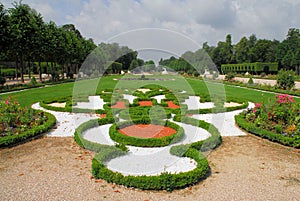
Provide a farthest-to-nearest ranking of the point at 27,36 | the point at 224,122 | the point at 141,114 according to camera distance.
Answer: the point at 27,36, the point at 141,114, the point at 224,122

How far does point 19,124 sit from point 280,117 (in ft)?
27.5

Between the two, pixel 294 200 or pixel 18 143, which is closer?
pixel 294 200

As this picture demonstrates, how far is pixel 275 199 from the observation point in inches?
146

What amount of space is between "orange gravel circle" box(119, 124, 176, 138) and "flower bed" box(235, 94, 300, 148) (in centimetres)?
258

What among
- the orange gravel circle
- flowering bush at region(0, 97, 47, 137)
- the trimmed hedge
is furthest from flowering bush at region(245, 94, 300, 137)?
flowering bush at region(0, 97, 47, 137)

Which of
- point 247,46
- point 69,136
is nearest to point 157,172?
point 69,136

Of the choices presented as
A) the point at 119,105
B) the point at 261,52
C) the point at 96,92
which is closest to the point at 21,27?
the point at 96,92

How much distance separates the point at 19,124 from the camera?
733 cm

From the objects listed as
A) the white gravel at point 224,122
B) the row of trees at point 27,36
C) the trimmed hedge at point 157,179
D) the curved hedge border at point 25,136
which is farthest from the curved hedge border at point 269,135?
the row of trees at point 27,36

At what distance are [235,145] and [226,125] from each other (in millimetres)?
2062

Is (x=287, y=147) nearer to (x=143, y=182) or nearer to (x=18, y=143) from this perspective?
(x=143, y=182)

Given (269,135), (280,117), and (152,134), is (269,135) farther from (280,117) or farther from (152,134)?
(152,134)

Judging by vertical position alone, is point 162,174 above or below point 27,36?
below

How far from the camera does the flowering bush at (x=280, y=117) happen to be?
666 centimetres
